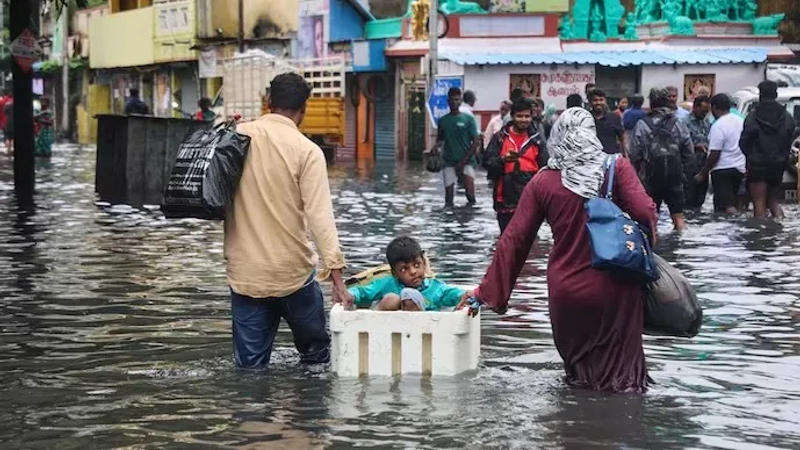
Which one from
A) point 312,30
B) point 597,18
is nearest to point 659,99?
point 597,18

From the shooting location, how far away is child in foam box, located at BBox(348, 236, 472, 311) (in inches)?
360

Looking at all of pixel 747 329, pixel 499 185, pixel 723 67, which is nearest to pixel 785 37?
pixel 723 67

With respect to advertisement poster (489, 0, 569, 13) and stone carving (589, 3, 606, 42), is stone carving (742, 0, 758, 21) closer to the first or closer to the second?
stone carving (589, 3, 606, 42)

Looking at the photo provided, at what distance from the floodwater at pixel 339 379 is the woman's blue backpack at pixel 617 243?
0.62m

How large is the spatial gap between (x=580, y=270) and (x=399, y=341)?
1046 mm

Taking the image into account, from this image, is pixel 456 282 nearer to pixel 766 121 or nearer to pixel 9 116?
pixel 766 121

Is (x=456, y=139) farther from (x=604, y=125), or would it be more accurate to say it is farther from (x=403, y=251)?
(x=403, y=251)

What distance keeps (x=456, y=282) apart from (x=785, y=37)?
32.6 metres

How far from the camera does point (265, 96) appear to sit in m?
42.5

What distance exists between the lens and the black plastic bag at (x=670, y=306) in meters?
8.12

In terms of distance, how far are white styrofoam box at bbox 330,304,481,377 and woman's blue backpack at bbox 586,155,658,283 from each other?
90cm

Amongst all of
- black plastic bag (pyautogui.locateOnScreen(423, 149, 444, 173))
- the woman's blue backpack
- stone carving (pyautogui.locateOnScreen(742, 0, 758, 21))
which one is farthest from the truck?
the woman's blue backpack

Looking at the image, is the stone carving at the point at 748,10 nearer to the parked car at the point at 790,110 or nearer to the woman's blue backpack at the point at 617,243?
the parked car at the point at 790,110

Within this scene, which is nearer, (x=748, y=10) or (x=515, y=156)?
(x=515, y=156)
